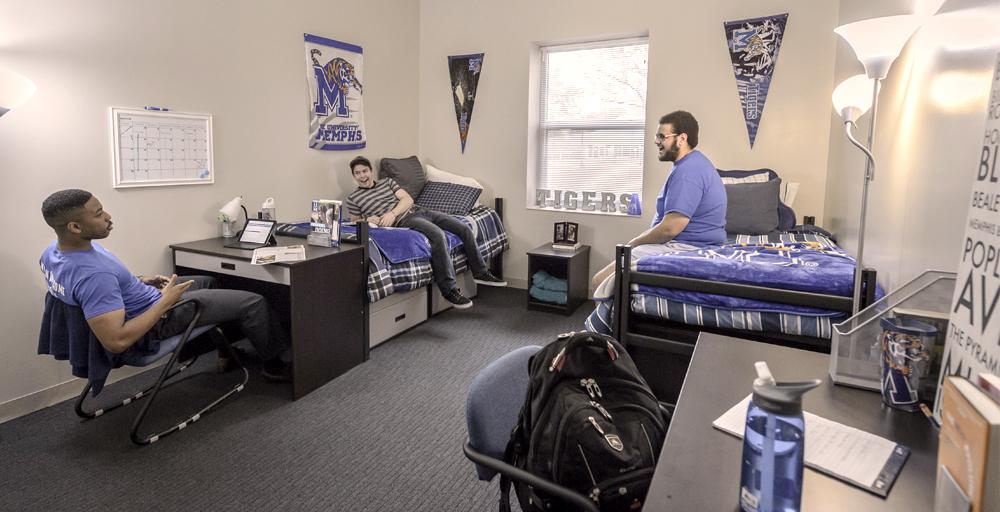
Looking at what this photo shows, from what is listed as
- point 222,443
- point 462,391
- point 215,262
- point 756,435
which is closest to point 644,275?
point 462,391

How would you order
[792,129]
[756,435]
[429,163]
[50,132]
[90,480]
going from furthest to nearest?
[429,163] → [792,129] → [50,132] → [90,480] → [756,435]

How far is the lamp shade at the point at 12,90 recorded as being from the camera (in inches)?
86.2

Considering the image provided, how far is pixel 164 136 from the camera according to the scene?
3047 millimetres

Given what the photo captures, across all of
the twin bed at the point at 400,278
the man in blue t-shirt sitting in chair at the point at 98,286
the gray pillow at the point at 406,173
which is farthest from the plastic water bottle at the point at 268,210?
the gray pillow at the point at 406,173

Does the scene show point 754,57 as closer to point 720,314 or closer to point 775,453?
point 720,314

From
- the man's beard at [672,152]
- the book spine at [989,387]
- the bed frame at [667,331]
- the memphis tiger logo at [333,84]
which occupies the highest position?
the memphis tiger logo at [333,84]

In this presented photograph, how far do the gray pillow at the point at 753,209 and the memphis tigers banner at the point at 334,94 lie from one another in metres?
2.77

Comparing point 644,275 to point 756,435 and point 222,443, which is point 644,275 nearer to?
point 756,435

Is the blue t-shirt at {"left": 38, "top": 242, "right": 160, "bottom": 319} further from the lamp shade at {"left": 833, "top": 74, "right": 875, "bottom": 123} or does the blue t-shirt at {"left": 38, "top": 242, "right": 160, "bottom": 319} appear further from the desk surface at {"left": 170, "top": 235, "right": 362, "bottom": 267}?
the lamp shade at {"left": 833, "top": 74, "right": 875, "bottom": 123}

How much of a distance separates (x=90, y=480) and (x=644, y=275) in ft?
7.36

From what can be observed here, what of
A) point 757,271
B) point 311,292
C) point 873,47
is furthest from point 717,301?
point 311,292

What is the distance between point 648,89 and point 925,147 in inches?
98.7

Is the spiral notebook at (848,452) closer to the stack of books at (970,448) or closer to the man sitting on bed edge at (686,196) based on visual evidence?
the stack of books at (970,448)

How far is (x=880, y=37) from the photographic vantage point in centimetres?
175
